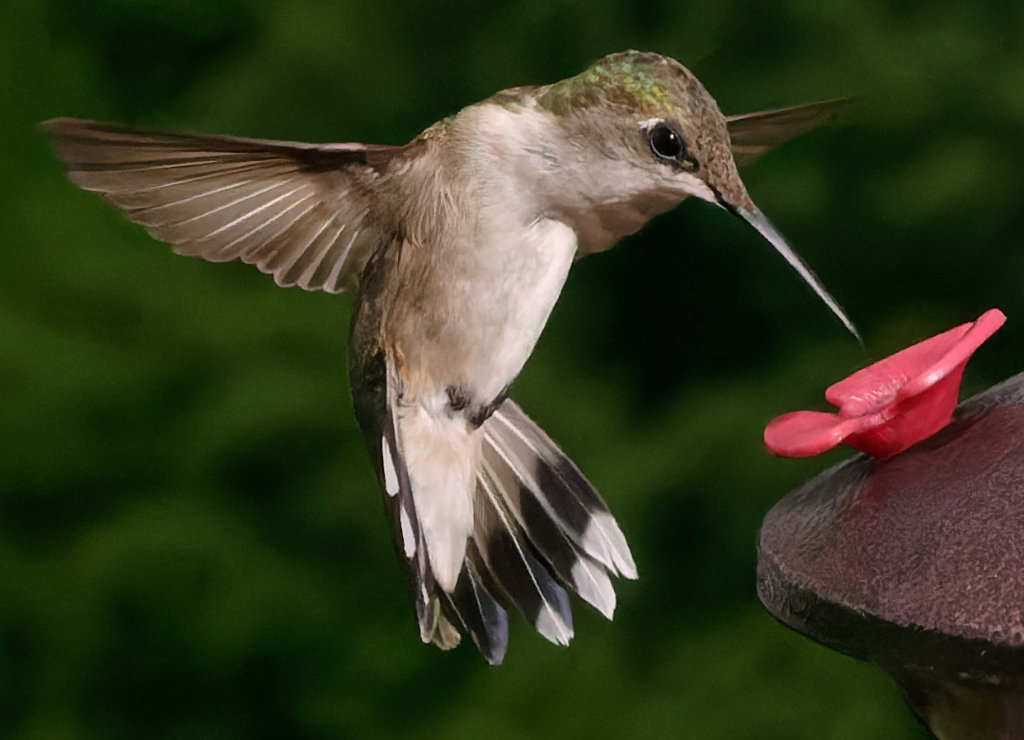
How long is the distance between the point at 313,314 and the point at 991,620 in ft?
3.64

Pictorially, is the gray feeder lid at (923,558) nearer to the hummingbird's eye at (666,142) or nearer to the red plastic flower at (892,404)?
the red plastic flower at (892,404)

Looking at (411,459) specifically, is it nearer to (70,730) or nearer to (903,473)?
(903,473)

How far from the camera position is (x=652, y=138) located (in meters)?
0.65

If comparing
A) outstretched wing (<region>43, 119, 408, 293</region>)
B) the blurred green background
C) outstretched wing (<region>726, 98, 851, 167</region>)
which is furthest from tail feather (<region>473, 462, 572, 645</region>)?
the blurred green background

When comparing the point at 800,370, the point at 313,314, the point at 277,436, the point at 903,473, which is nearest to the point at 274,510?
the point at 277,436

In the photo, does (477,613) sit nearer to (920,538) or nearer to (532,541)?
(532,541)

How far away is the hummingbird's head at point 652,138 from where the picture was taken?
0.62 m

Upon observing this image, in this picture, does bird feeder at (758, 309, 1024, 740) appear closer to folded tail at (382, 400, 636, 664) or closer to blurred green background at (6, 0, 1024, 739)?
folded tail at (382, 400, 636, 664)

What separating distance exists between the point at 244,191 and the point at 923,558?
52cm

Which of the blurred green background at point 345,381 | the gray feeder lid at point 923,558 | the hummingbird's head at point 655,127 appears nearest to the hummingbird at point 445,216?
the hummingbird's head at point 655,127

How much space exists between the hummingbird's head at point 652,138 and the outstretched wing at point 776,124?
159mm

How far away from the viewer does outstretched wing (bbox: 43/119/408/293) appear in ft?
2.34

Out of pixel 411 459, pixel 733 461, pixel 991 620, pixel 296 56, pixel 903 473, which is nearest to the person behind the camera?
pixel 991 620

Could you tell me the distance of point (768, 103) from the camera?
151 centimetres
